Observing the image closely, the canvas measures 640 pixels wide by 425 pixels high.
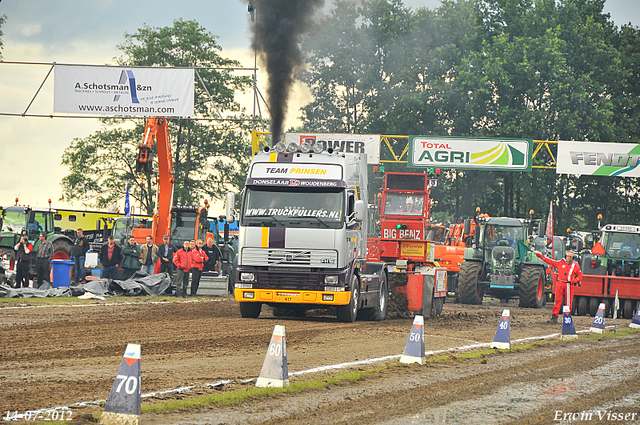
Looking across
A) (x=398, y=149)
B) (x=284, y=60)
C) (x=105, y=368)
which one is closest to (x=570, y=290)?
(x=284, y=60)

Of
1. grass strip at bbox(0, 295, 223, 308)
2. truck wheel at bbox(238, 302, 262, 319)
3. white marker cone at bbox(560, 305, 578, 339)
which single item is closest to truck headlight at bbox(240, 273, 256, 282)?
truck wheel at bbox(238, 302, 262, 319)

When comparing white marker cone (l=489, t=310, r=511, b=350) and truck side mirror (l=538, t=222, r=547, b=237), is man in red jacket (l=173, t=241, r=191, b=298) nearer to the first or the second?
truck side mirror (l=538, t=222, r=547, b=237)

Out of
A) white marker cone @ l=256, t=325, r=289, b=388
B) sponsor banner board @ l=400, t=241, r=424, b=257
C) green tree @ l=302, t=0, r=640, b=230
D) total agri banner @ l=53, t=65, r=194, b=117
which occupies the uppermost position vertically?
green tree @ l=302, t=0, r=640, b=230

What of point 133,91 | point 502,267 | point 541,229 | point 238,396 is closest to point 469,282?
point 502,267

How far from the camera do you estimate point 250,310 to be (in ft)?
56.2

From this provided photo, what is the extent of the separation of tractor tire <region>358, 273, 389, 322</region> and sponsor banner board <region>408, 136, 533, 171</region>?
14.7m

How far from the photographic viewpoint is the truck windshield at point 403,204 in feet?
95.3

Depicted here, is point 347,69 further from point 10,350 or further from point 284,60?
point 10,350

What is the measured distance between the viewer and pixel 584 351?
14.5 metres

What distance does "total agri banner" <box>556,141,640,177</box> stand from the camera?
32.6 meters

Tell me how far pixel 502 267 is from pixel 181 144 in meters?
30.6

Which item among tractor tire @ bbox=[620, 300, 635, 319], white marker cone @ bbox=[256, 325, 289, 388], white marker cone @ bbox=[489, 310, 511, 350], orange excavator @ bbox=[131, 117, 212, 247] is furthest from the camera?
orange excavator @ bbox=[131, 117, 212, 247]

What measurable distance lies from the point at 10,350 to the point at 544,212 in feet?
156

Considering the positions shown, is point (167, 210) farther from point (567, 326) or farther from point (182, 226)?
point (567, 326)
